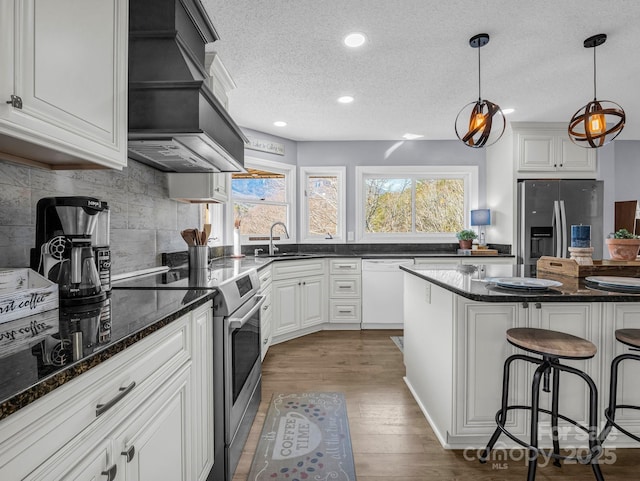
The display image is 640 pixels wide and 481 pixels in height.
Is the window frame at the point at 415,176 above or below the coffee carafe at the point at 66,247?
above

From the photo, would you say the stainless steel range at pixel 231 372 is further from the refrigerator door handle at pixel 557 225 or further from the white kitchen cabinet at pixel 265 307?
the refrigerator door handle at pixel 557 225

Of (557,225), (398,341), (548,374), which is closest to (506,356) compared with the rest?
(548,374)

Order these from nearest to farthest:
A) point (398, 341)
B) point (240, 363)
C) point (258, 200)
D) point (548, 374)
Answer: point (548, 374), point (240, 363), point (398, 341), point (258, 200)

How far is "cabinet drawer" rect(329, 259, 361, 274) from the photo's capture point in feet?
13.5

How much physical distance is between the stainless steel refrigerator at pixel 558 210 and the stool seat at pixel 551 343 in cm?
272

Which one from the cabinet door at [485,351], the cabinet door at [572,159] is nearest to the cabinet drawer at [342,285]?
the cabinet door at [485,351]

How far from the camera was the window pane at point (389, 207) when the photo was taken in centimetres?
478

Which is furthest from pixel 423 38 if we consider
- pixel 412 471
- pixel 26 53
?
pixel 412 471

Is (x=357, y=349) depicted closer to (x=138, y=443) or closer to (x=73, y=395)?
(x=138, y=443)

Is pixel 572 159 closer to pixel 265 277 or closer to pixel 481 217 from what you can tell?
pixel 481 217

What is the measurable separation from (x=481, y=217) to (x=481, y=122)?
8.39ft

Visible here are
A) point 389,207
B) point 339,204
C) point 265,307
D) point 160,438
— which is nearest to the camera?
point 160,438

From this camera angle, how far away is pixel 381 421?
6.78ft

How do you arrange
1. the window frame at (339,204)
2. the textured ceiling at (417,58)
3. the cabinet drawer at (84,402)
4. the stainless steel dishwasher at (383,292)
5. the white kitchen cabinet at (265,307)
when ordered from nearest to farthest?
the cabinet drawer at (84,402)
the textured ceiling at (417,58)
the white kitchen cabinet at (265,307)
the stainless steel dishwasher at (383,292)
the window frame at (339,204)
